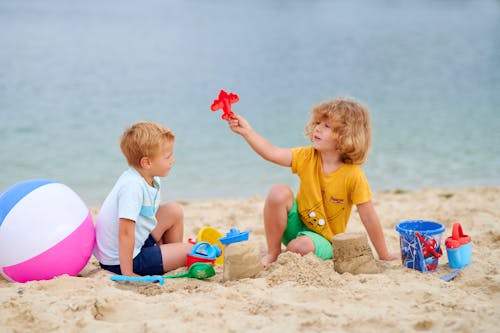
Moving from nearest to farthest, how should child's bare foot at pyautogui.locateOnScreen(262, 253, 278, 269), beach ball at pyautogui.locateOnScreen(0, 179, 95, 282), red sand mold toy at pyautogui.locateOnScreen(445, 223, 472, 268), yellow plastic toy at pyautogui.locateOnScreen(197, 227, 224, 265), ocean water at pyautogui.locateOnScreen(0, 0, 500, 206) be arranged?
beach ball at pyautogui.locateOnScreen(0, 179, 95, 282) → red sand mold toy at pyautogui.locateOnScreen(445, 223, 472, 268) → child's bare foot at pyautogui.locateOnScreen(262, 253, 278, 269) → yellow plastic toy at pyautogui.locateOnScreen(197, 227, 224, 265) → ocean water at pyautogui.locateOnScreen(0, 0, 500, 206)

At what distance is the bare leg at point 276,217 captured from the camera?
3668mm

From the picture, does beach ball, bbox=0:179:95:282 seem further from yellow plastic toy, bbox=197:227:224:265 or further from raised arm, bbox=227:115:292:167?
raised arm, bbox=227:115:292:167

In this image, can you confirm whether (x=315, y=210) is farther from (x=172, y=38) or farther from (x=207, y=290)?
(x=172, y=38)

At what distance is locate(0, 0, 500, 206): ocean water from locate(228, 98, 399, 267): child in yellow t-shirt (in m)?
2.97

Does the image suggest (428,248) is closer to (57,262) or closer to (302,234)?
(302,234)

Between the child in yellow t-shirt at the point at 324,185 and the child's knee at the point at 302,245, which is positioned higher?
the child in yellow t-shirt at the point at 324,185

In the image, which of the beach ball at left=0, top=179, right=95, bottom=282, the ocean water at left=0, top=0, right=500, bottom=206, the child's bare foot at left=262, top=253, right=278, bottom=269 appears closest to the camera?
the beach ball at left=0, top=179, right=95, bottom=282

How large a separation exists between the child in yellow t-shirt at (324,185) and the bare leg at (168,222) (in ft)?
1.84

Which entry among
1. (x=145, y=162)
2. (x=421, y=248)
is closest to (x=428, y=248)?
(x=421, y=248)

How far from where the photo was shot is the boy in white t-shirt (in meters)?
3.29

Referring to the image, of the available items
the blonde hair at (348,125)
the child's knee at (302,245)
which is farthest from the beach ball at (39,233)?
the blonde hair at (348,125)

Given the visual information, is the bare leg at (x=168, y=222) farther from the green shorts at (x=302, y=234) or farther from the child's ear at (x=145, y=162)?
the green shorts at (x=302, y=234)

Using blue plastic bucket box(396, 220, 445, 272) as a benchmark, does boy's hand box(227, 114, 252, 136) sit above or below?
above

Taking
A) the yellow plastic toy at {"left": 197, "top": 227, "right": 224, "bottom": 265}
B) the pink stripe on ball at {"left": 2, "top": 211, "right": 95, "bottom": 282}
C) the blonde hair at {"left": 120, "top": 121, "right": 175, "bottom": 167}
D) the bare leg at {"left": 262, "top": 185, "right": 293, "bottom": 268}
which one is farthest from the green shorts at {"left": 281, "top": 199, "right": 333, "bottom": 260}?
the pink stripe on ball at {"left": 2, "top": 211, "right": 95, "bottom": 282}
